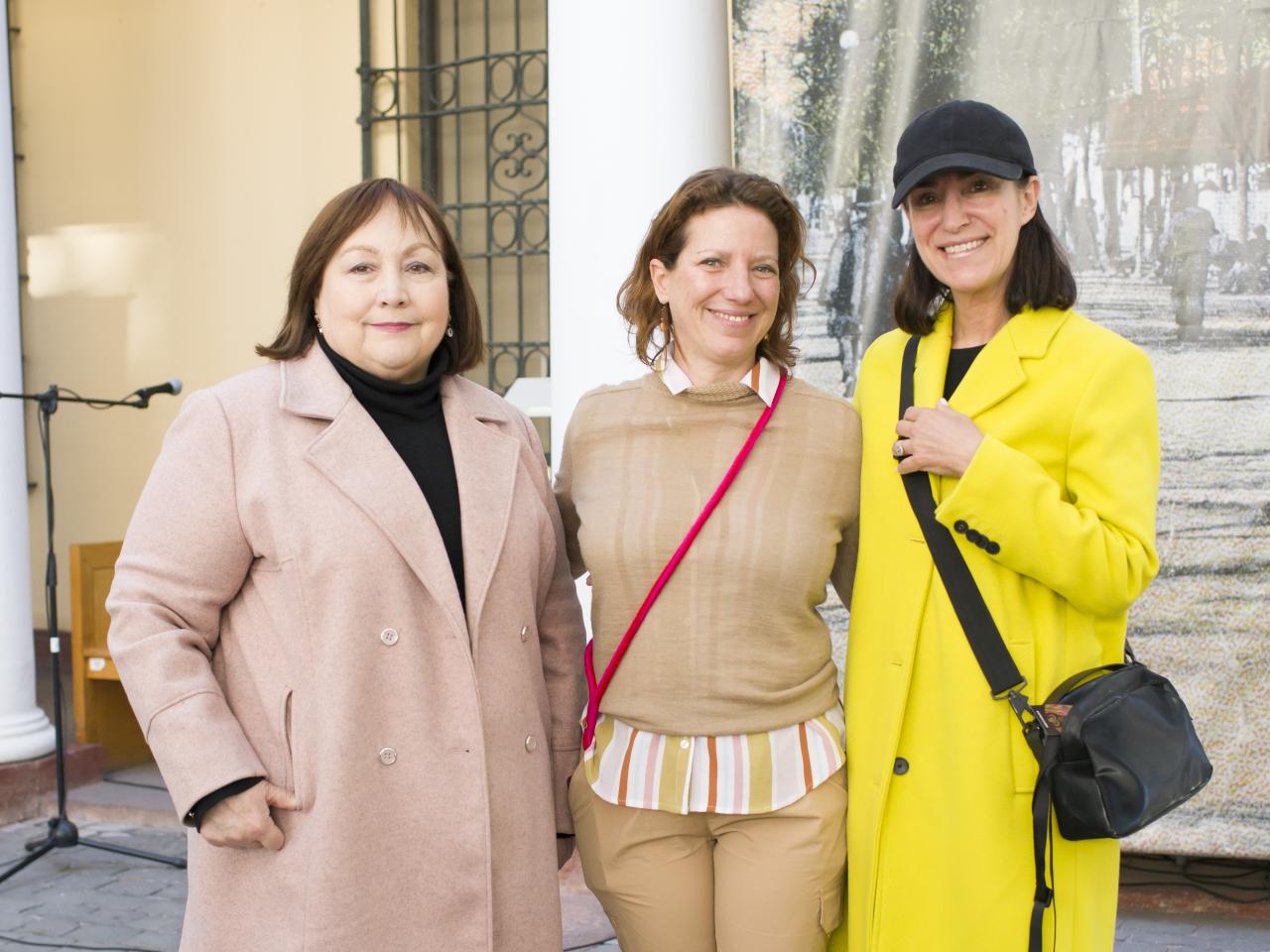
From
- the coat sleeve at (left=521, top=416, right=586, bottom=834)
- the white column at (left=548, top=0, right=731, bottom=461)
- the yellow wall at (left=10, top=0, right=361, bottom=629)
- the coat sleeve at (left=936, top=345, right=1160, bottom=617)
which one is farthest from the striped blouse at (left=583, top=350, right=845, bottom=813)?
the yellow wall at (left=10, top=0, right=361, bottom=629)

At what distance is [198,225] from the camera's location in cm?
723

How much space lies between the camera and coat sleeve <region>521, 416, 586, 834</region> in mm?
2473

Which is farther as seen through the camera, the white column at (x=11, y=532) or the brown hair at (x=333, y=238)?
the white column at (x=11, y=532)

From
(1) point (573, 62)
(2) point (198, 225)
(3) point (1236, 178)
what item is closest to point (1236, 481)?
(3) point (1236, 178)

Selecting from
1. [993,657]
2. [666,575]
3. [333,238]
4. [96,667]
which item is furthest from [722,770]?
[96,667]

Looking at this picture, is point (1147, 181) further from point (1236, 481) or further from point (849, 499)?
point (849, 499)

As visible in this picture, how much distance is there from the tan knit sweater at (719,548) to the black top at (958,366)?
0.21 m

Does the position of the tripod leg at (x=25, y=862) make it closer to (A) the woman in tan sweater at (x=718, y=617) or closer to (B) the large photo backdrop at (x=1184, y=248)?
(A) the woman in tan sweater at (x=718, y=617)

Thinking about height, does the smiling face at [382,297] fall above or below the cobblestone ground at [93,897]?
above

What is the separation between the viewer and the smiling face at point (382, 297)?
2.16 m

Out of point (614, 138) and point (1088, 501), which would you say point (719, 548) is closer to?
point (1088, 501)

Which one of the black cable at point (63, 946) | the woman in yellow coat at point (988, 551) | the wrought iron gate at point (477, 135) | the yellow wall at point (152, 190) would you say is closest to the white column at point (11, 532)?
the black cable at point (63, 946)

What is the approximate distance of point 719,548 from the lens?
7.57 ft

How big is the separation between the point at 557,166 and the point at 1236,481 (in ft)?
7.93
